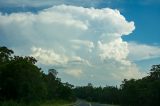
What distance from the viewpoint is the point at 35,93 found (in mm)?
74188

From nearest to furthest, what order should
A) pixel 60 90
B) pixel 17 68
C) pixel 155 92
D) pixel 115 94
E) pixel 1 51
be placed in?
pixel 17 68 → pixel 1 51 → pixel 155 92 → pixel 60 90 → pixel 115 94

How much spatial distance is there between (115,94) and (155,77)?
67402 millimetres

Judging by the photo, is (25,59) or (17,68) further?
(25,59)

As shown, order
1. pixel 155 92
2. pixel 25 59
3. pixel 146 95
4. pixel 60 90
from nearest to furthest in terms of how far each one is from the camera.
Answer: pixel 25 59
pixel 155 92
pixel 146 95
pixel 60 90

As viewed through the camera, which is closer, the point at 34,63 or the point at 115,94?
the point at 34,63

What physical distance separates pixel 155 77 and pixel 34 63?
36966 mm

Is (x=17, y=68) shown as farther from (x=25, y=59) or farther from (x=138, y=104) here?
(x=138, y=104)

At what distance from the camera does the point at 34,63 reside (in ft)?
262

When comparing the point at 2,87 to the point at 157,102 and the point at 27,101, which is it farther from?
the point at 157,102

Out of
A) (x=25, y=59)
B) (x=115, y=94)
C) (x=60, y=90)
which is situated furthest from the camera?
(x=115, y=94)

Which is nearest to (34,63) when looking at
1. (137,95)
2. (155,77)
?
(155,77)

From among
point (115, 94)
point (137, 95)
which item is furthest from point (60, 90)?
point (137, 95)

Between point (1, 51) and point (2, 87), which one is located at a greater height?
point (1, 51)

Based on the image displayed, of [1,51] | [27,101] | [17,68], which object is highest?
[1,51]
